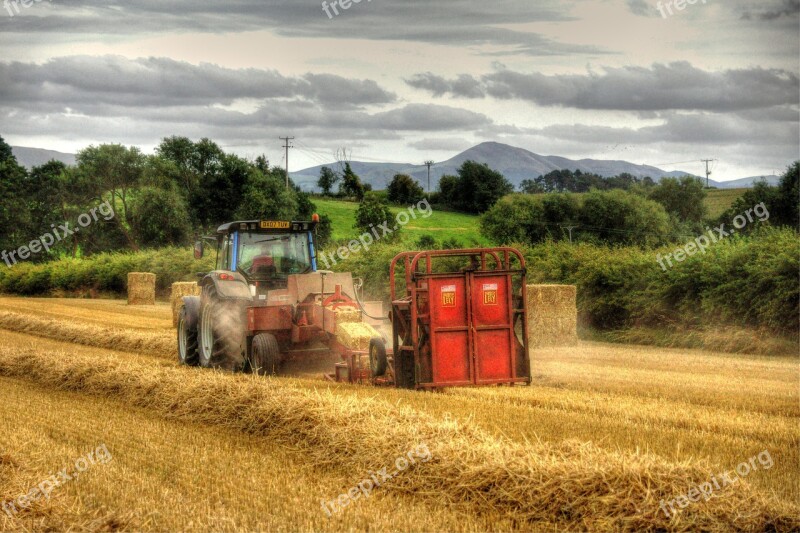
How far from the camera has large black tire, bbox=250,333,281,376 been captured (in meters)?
11.5

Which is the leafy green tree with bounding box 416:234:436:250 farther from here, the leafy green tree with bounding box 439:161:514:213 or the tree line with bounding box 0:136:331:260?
the leafy green tree with bounding box 439:161:514:213

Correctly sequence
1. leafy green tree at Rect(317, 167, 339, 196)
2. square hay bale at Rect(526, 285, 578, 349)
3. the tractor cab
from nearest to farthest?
the tractor cab, square hay bale at Rect(526, 285, 578, 349), leafy green tree at Rect(317, 167, 339, 196)

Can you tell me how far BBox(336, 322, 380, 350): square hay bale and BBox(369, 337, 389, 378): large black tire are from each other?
0.20 meters

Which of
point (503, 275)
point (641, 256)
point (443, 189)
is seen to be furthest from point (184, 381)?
point (443, 189)

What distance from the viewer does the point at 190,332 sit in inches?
517

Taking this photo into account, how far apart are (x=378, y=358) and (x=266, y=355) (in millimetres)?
1763

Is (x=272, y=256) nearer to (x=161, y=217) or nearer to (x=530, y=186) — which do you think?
(x=161, y=217)

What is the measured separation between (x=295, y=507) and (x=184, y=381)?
471 cm

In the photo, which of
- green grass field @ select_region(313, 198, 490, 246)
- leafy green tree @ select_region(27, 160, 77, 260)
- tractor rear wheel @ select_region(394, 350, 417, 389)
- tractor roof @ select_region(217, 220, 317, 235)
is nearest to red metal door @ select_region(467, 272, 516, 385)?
tractor rear wheel @ select_region(394, 350, 417, 389)

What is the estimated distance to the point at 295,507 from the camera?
18.4 feet

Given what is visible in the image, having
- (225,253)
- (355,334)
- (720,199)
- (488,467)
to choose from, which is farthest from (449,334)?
(720,199)

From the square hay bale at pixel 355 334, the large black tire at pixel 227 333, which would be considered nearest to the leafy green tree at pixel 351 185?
the large black tire at pixel 227 333

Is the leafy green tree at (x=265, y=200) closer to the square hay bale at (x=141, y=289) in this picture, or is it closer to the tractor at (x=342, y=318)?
the square hay bale at (x=141, y=289)

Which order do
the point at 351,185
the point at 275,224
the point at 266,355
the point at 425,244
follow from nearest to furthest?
the point at 266,355 → the point at 275,224 → the point at 425,244 → the point at 351,185
